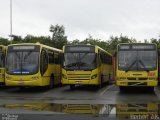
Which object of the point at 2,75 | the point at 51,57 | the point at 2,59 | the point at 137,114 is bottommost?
the point at 137,114

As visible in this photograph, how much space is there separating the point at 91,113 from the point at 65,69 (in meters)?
13.3

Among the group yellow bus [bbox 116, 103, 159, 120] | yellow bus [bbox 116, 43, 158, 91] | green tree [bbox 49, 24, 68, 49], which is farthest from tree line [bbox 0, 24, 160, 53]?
yellow bus [bbox 116, 103, 159, 120]

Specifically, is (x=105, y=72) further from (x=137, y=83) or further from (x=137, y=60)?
(x=137, y=83)

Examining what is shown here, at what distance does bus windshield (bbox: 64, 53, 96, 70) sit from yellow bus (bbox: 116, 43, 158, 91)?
2.70 meters

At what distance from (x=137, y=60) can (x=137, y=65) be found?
0.32m

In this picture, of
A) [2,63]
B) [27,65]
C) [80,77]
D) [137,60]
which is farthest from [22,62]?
[137,60]

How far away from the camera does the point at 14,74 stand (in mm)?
27422

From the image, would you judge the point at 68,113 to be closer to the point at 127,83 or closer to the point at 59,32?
the point at 127,83

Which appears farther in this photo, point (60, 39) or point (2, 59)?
point (60, 39)

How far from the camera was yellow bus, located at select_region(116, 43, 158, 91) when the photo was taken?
85.9 ft

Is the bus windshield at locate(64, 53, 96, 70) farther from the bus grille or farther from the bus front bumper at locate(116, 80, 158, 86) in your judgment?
the bus front bumper at locate(116, 80, 158, 86)

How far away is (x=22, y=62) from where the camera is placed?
Result: 27672mm

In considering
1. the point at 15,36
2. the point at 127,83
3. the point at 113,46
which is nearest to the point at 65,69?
the point at 127,83

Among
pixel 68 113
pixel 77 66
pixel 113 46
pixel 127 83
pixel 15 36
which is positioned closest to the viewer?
pixel 68 113
